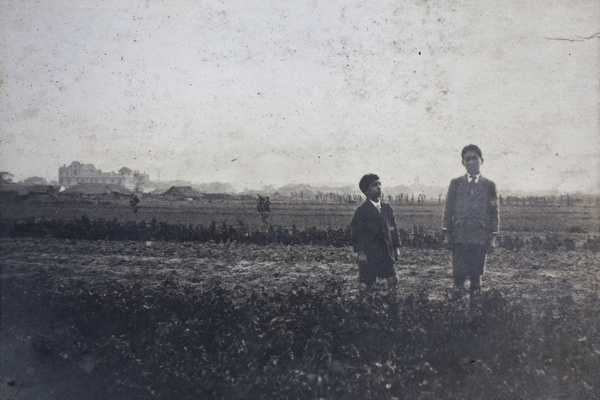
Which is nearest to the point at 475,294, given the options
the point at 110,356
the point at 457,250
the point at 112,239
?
the point at 457,250

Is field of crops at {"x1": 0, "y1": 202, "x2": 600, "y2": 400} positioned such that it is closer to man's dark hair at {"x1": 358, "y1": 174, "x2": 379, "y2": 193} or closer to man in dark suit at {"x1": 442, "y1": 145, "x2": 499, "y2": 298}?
man in dark suit at {"x1": 442, "y1": 145, "x2": 499, "y2": 298}

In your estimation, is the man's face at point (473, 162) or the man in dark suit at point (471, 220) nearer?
the man in dark suit at point (471, 220)

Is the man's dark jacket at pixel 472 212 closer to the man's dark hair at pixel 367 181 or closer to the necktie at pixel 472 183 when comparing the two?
the necktie at pixel 472 183

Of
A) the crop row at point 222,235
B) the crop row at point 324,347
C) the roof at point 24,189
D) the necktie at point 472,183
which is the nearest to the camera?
the crop row at point 324,347

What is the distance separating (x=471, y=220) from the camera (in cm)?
511

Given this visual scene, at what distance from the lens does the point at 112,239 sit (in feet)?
39.8

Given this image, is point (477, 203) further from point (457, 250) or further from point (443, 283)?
point (443, 283)

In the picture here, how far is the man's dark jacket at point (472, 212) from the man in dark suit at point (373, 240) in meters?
0.98

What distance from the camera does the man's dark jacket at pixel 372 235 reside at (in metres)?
5.12

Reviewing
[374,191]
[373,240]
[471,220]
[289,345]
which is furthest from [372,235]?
[289,345]

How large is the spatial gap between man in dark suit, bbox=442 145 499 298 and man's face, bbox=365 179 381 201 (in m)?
1.08

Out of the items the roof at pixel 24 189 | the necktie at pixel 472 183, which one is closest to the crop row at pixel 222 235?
the roof at pixel 24 189

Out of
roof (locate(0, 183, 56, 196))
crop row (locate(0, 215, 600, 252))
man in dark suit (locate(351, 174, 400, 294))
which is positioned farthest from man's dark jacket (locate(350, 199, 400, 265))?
roof (locate(0, 183, 56, 196))

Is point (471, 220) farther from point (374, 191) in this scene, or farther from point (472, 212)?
point (374, 191)
